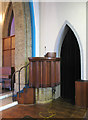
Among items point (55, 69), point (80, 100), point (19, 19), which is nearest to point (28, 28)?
point (19, 19)

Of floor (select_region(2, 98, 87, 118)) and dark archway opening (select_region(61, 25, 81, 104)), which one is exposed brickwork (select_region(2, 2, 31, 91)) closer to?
floor (select_region(2, 98, 87, 118))

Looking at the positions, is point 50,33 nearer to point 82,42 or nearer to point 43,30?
point 43,30

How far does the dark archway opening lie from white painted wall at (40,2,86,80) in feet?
1.39

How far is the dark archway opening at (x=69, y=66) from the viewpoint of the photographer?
4672 millimetres

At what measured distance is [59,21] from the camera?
15.5 ft

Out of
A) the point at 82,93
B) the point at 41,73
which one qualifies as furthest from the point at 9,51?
the point at 82,93

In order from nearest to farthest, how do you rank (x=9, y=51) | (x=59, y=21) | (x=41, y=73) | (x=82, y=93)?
(x=41, y=73) < (x=82, y=93) < (x=59, y=21) < (x=9, y=51)

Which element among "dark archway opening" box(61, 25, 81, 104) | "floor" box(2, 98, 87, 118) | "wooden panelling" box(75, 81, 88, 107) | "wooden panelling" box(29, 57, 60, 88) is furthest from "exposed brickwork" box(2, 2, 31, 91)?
"wooden panelling" box(75, 81, 88, 107)

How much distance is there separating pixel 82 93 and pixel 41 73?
1653 millimetres

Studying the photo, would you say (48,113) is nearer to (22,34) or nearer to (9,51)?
(22,34)

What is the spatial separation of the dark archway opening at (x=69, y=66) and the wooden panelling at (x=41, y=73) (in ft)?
5.64

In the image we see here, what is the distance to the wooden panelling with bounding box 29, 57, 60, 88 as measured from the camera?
314cm

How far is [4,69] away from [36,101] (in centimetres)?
259

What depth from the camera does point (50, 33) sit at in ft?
16.2
